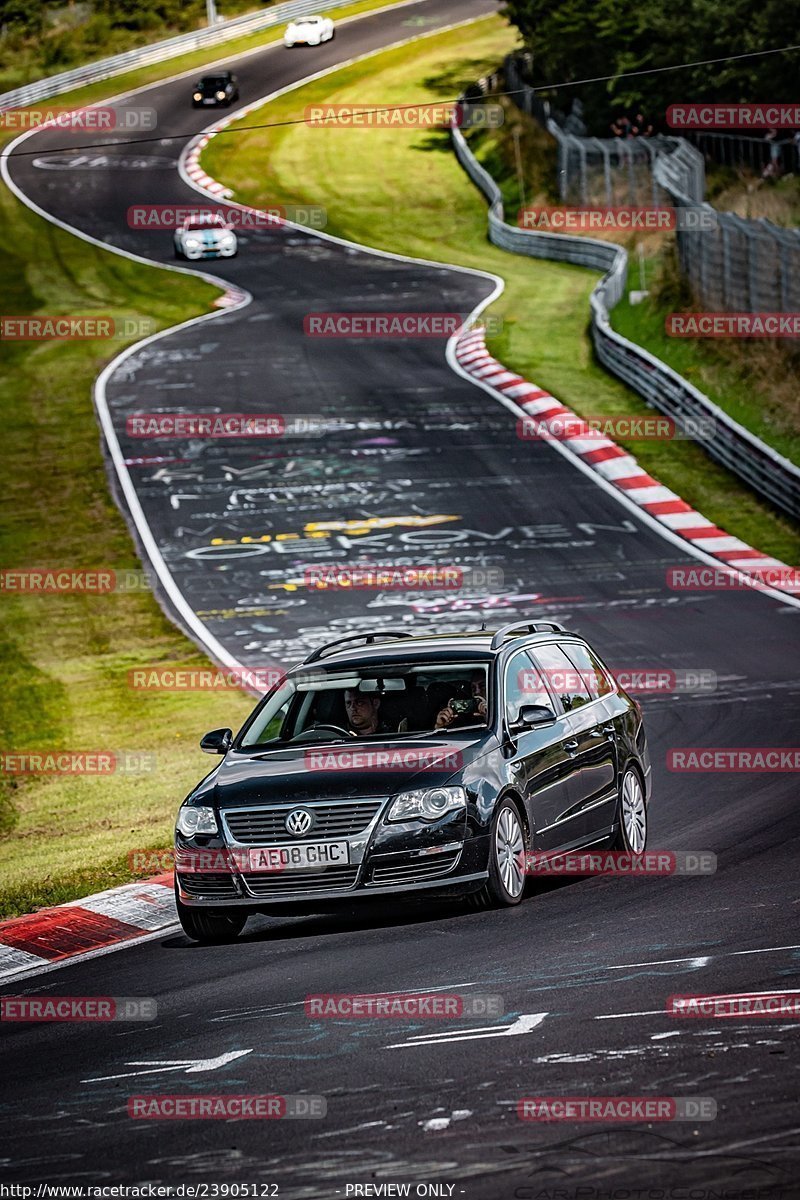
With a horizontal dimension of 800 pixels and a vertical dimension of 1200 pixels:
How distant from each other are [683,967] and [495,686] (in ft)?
9.52

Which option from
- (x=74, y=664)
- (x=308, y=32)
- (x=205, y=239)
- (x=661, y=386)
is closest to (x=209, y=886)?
(x=74, y=664)

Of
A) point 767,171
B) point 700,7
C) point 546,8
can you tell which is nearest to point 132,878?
point 767,171

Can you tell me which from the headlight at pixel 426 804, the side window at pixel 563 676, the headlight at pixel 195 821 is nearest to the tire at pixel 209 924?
the headlight at pixel 195 821

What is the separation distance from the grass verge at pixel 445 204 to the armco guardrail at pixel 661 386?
0.90 feet

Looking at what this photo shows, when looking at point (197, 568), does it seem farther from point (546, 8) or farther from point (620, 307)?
point (546, 8)

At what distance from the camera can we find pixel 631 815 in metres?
12.0

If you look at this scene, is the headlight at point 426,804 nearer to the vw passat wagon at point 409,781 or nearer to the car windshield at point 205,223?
the vw passat wagon at point 409,781

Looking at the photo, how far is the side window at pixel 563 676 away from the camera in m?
11.8

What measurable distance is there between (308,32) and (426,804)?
80.7 metres

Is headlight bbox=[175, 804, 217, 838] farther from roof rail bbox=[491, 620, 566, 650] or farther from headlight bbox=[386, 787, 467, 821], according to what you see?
roof rail bbox=[491, 620, 566, 650]

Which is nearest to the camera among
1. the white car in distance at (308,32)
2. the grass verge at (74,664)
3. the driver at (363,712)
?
the driver at (363,712)

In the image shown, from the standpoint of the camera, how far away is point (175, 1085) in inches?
287

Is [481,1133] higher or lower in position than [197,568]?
higher

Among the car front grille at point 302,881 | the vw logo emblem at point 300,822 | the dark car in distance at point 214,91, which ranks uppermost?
the vw logo emblem at point 300,822
